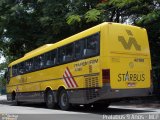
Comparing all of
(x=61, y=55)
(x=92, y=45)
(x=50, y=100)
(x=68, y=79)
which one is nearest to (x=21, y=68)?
(x=50, y=100)

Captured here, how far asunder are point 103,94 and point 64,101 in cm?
369

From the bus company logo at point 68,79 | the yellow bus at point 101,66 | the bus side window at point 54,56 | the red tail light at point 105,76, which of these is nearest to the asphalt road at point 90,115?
the yellow bus at point 101,66

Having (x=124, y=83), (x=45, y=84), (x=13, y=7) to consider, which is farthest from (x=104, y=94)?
(x=13, y=7)

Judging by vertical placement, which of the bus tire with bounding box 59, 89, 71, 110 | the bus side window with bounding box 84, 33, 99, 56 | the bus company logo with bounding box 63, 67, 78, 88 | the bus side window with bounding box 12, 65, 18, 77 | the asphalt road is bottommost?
the asphalt road

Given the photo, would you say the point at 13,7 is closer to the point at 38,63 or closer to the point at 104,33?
the point at 38,63

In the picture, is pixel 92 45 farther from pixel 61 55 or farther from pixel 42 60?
pixel 42 60

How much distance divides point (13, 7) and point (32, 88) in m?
9.69

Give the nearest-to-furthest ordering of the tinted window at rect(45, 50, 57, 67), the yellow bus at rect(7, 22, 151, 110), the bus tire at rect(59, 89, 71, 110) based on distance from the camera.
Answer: the yellow bus at rect(7, 22, 151, 110) → the bus tire at rect(59, 89, 71, 110) → the tinted window at rect(45, 50, 57, 67)

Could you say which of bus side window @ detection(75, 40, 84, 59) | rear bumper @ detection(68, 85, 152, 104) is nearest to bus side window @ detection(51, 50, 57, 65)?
bus side window @ detection(75, 40, 84, 59)

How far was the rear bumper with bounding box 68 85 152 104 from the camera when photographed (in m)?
14.5

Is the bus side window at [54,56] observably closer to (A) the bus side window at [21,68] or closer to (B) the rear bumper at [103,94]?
(B) the rear bumper at [103,94]

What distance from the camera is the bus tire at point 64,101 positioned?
1730 cm

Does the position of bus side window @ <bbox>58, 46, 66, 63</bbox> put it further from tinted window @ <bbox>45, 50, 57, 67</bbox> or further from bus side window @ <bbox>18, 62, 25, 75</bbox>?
bus side window @ <bbox>18, 62, 25, 75</bbox>

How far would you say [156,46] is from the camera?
24.5 m
